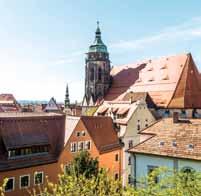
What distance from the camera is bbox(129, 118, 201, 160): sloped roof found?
665 inches

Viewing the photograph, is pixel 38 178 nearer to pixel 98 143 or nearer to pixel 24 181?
pixel 24 181

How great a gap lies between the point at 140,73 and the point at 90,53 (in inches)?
441

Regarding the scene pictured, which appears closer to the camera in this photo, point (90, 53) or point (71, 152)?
point (71, 152)

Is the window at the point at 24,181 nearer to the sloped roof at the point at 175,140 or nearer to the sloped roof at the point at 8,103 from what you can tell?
the sloped roof at the point at 175,140

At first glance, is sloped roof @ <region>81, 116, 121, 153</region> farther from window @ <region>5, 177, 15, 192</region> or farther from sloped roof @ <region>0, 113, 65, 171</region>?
window @ <region>5, 177, 15, 192</region>

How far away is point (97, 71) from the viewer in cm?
5800

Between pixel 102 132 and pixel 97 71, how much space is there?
25.6 m

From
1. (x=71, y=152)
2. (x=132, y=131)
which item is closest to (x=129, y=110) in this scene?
(x=132, y=131)

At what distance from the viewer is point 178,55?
160 ft

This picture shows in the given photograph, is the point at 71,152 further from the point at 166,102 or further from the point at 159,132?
the point at 166,102

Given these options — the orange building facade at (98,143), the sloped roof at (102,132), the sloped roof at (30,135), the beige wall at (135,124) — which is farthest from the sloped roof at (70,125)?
the beige wall at (135,124)

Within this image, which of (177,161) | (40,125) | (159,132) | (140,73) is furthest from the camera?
(140,73)

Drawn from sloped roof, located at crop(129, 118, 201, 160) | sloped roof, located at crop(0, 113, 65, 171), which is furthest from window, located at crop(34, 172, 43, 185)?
sloped roof, located at crop(129, 118, 201, 160)

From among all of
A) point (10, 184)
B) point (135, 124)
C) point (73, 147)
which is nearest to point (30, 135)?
point (73, 147)
